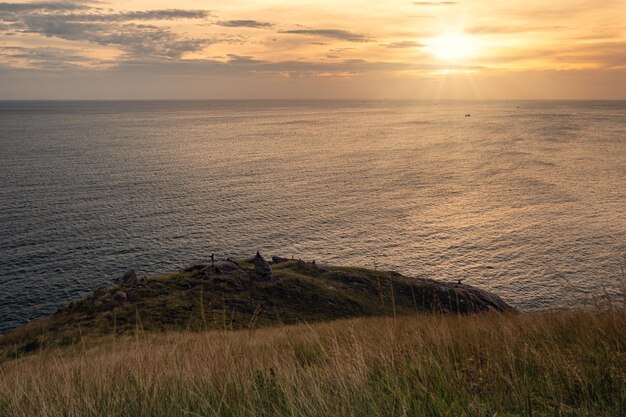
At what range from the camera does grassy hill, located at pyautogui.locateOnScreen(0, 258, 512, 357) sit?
4425 cm

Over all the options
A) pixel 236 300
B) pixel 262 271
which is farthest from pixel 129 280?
pixel 262 271

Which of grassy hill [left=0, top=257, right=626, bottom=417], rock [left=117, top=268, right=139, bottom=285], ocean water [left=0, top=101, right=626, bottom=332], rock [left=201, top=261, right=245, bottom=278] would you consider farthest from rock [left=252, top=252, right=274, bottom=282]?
grassy hill [left=0, top=257, right=626, bottom=417]

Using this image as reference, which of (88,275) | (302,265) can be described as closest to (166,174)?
(88,275)

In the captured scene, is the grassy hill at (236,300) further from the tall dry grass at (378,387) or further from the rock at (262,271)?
the tall dry grass at (378,387)

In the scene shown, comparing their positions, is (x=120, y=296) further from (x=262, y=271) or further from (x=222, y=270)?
(x=262, y=271)

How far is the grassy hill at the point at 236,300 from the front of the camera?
44.2 m

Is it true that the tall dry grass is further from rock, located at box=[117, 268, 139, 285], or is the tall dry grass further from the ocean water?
rock, located at box=[117, 268, 139, 285]

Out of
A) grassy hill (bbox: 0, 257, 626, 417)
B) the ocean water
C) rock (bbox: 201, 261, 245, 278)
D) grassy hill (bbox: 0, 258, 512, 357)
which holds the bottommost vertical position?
the ocean water

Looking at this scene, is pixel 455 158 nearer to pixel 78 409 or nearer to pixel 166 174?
pixel 166 174

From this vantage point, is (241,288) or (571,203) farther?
(571,203)

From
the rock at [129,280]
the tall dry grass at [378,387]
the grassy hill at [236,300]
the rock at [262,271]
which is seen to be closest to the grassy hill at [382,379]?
the tall dry grass at [378,387]

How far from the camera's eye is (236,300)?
49969 millimetres

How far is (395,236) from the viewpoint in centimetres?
8600

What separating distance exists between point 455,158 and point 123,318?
458ft
